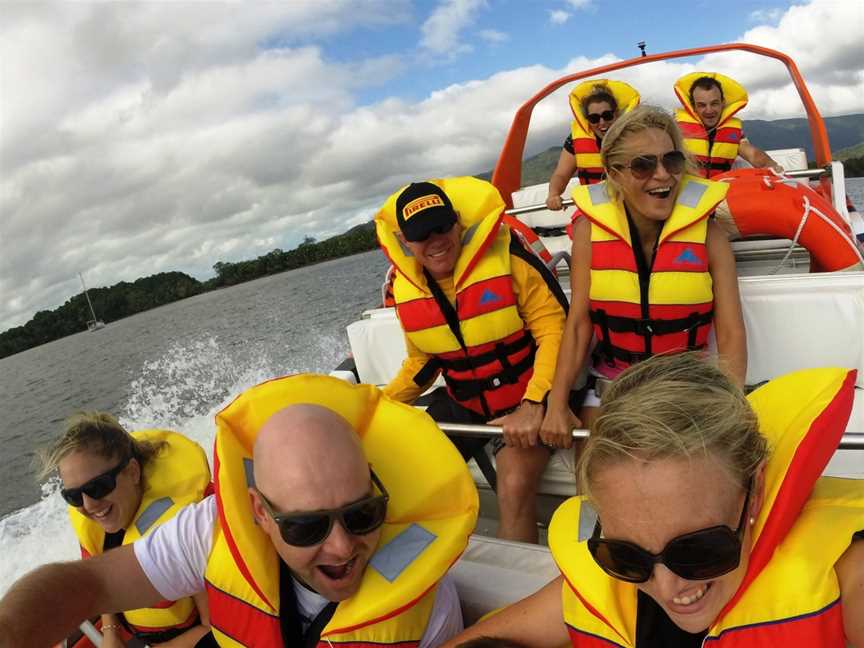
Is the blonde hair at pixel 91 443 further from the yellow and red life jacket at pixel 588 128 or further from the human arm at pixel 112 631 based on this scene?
the yellow and red life jacket at pixel 588 128

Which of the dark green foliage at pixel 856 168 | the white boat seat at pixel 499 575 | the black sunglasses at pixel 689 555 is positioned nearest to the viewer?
the black sunglasses at pixel 689 555

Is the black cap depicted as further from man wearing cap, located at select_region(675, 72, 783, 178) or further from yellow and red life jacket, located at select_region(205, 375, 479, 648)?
man wearing cap, located at select_region(675, 72, 783, 178)

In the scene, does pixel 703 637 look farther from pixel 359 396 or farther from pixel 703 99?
pixel 703 99

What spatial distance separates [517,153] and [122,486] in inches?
192

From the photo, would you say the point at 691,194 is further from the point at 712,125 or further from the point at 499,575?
the point at 712,125

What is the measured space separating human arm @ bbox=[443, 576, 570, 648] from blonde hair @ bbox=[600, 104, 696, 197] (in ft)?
4.92

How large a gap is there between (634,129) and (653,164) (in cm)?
14

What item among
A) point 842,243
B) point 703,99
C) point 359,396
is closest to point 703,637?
point 359,396

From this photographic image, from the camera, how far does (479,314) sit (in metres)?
2.48

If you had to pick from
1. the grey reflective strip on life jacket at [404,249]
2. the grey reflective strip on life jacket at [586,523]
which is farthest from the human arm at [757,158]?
the grey reflective strip on life jacket at [586,523]

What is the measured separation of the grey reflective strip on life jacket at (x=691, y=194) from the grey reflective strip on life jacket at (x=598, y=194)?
285 mm

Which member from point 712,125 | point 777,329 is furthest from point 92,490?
point 712,125

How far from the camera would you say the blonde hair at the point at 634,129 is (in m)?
2.14

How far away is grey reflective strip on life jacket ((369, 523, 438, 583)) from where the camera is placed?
4.64 ft
